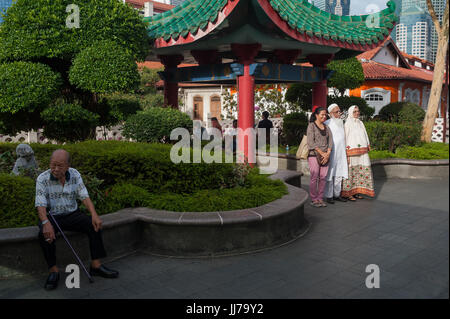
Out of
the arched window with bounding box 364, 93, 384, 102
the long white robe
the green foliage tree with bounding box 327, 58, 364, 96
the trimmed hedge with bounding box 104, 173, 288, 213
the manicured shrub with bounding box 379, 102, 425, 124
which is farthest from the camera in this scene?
the arched window with bounding box 364, 93, 384, 102

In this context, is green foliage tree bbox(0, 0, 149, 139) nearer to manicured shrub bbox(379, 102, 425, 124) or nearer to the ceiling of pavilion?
the ceiling of pavilion

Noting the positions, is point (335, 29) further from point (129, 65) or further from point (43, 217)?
point (43, 217)

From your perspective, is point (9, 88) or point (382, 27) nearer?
point (9, 88)

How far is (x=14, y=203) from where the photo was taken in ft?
16.7

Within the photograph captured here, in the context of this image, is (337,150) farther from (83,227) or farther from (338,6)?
(83,227)

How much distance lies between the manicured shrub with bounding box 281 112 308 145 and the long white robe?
5706mm

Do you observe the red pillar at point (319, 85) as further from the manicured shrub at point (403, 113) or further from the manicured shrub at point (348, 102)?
the manicured shrub at point (403, 113)

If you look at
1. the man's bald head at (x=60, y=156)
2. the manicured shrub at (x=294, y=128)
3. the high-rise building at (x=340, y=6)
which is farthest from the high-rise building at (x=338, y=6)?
the manicured shrub at (x=294, y=128)

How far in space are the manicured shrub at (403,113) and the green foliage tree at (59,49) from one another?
11.2 metres

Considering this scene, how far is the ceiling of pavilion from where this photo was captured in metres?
9.05

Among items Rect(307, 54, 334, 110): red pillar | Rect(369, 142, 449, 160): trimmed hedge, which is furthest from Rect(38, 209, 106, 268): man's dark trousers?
Rect(307, 54, 334, 110): red pillar

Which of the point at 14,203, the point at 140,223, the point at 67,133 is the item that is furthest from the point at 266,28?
the point at 14,203

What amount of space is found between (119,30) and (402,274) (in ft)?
23.5

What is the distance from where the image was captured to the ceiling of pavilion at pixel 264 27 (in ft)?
29.7
